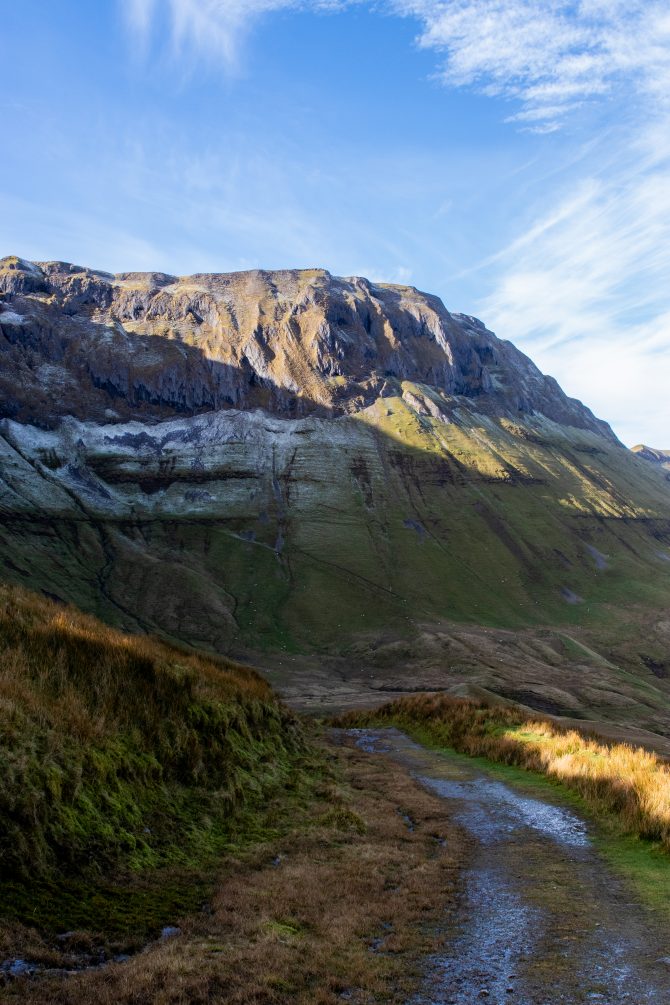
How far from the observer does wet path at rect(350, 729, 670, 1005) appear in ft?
29.7

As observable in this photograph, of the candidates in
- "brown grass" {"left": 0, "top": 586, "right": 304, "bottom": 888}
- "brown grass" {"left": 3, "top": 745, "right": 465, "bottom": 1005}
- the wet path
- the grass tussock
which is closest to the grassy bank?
"brown grass" {"left": 0, "top": 586, "right": 304, "bottom": 888}

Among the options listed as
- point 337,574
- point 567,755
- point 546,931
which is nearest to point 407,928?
point 546,931

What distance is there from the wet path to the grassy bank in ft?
17.2

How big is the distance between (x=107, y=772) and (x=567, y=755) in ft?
58.6

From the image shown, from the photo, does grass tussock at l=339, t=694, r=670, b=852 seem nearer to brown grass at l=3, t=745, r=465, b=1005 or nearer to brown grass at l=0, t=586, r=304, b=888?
brown grass at l=3, t=745, r=465, b=1005

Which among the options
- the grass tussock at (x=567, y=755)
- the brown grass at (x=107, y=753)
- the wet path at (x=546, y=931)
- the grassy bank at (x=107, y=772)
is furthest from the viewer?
the grass tussock at (x=567, y=755)

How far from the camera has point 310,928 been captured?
1106cm

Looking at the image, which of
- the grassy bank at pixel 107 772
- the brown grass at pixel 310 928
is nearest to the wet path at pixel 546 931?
the brown grass at pixel 310 928

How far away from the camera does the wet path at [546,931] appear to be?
9062mm

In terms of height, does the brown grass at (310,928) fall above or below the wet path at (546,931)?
below

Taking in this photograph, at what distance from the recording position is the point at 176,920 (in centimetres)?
1078

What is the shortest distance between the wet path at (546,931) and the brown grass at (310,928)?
61 cm

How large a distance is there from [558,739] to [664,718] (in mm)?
77748

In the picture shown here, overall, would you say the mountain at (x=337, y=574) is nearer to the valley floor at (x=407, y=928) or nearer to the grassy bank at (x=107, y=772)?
the grassy bank at (x=107, y=772)
